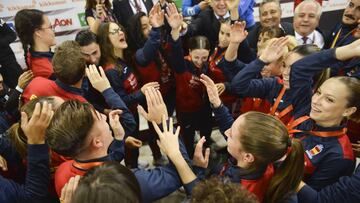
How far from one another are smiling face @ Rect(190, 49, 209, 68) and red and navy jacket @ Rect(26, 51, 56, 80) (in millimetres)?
1225

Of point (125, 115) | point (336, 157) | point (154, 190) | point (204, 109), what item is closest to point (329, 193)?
point (336, 157)

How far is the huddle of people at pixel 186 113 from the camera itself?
141 cm

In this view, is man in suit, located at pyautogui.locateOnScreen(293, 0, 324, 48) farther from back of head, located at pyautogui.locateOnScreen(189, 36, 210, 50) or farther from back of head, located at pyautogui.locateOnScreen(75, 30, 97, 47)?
back of head, located at pyautogui.locateOnScreen(75, 30, 97, 47)

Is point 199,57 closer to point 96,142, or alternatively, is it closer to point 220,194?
point 96,142

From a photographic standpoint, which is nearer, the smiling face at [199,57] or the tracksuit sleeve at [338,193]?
the tracksuit sleeve at [338,193]

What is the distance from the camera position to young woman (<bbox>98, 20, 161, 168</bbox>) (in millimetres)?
2590

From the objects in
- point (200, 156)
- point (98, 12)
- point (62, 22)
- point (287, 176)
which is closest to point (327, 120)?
point (287, 176)

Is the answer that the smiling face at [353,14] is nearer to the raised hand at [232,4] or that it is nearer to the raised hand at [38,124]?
the raised hand at [232,4]

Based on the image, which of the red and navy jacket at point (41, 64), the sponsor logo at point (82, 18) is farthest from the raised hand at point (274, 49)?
the sponsor logo at point (82, 18)

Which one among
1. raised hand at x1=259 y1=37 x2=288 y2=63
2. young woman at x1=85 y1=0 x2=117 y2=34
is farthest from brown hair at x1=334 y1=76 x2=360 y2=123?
young woman at x1=85 y1=0 x2=117 y2=34

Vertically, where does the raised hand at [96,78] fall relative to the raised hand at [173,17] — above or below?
below

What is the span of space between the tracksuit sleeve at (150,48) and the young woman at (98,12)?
3.51ft

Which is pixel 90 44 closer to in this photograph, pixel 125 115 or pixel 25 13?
pixel 25 13

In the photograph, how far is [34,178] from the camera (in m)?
1.52
